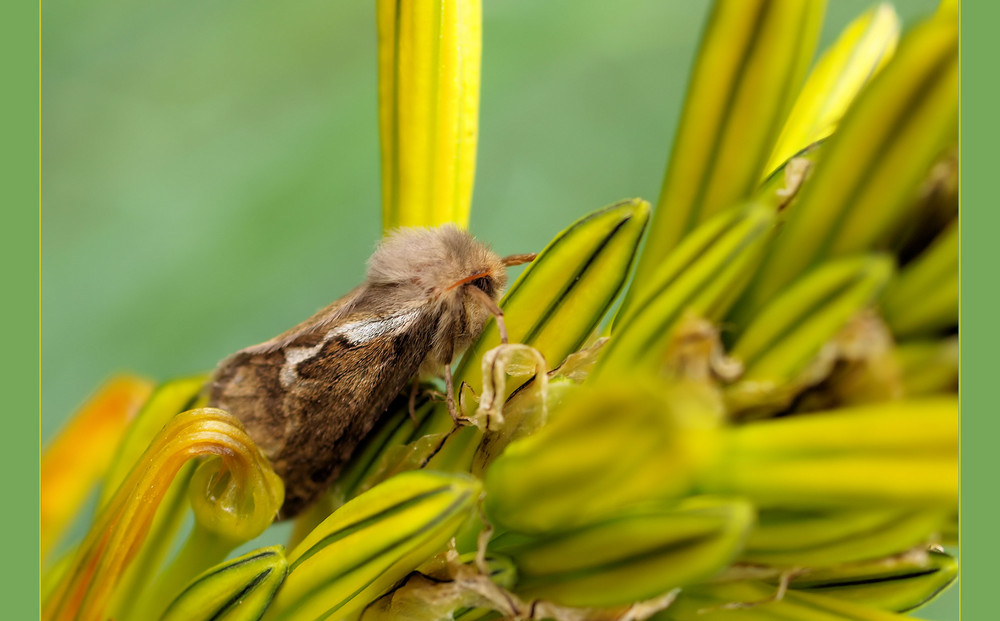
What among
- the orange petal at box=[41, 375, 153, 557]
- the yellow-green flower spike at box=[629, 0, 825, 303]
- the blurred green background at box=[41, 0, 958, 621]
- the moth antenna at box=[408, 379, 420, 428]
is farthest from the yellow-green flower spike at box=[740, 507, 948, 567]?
the blurred green background at box=[41, 0, 958, 621]

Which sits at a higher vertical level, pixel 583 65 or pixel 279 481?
pixel 583 65

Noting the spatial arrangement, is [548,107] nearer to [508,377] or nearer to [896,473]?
[508,377]

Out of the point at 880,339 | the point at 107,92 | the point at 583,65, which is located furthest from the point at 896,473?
the point at 107,92

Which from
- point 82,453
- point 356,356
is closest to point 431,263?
point 356,356

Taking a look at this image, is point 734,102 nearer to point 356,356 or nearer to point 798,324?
point 798,324

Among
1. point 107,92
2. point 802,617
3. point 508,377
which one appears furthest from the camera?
point 107,92
